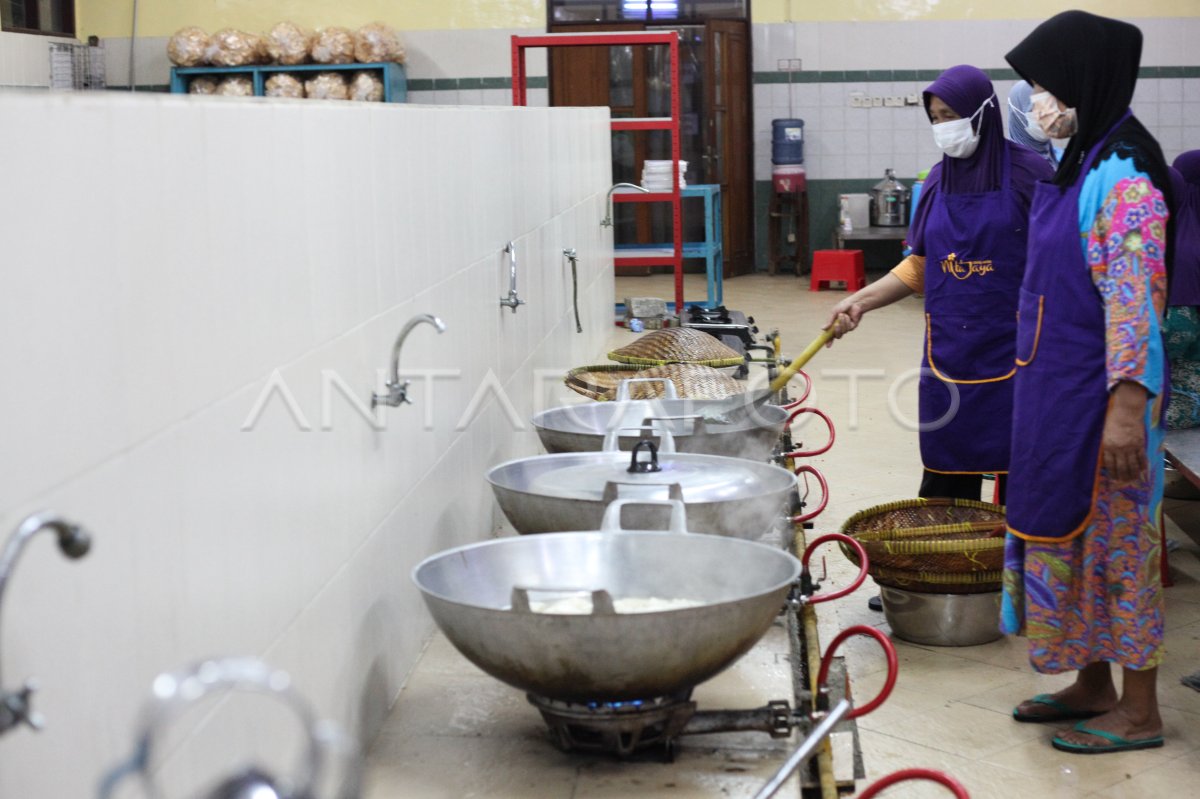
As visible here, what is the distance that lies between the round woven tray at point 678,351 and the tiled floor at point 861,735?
682 millimetres

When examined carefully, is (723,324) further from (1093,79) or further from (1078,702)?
(1093,79)

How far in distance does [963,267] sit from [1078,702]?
1.21 meters

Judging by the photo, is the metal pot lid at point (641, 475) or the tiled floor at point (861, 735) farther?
the metal pot lid at point (641, 475)

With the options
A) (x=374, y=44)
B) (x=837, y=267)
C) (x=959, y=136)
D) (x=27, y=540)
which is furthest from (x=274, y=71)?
(x=27, y=540)

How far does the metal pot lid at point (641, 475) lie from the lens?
2.69m

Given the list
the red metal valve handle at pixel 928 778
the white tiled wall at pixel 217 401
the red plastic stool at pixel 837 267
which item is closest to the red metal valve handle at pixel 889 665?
the red metal valve handle at pixel 928 778

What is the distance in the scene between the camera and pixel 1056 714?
307cm

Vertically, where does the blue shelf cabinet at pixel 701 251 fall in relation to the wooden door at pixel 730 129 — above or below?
below

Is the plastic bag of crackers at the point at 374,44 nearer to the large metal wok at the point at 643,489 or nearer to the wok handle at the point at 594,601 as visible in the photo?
the large metal wok at the point at 643,489

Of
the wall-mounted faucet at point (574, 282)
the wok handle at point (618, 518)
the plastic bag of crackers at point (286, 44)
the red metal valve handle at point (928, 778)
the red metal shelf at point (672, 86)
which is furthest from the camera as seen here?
the plastic bag of crackers at point (286, 44)

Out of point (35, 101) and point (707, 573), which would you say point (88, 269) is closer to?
point (35, 101)

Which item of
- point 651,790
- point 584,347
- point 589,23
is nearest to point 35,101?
point 651,790

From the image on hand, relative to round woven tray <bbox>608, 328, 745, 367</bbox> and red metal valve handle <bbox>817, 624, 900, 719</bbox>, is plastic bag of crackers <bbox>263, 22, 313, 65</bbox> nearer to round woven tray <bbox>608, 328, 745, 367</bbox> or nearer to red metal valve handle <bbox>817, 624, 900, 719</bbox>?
round woven tray <bbox>608, 328, 745, 367</bbox>

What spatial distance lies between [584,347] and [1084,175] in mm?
3465
